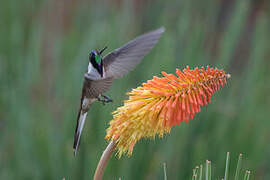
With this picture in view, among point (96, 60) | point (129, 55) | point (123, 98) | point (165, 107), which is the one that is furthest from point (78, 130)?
point (123, 98)

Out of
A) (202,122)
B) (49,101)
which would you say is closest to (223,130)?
(202,122)

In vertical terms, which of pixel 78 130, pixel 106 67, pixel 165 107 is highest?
pixel 106 67

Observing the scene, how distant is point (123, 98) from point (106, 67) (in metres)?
1.26

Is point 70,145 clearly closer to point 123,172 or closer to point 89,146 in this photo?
point 89,146

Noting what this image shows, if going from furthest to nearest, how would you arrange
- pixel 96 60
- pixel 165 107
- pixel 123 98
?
pixel 123 98 → pixel 96 60 → pixel 165 107

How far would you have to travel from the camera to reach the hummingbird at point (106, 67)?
195cm

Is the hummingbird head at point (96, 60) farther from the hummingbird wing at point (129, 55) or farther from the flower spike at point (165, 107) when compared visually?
the flower spike at point (165, 107)

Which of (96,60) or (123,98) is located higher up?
(96,60)

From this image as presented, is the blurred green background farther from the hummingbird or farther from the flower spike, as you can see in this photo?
the flower spike

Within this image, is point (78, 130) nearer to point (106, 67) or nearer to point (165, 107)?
point (106, 67)

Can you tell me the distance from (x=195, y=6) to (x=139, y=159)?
202 centimetres

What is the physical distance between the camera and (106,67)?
2295 mm

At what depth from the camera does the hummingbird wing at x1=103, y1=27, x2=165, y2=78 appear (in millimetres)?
2011

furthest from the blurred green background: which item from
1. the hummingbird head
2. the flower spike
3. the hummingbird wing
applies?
the flower spike
